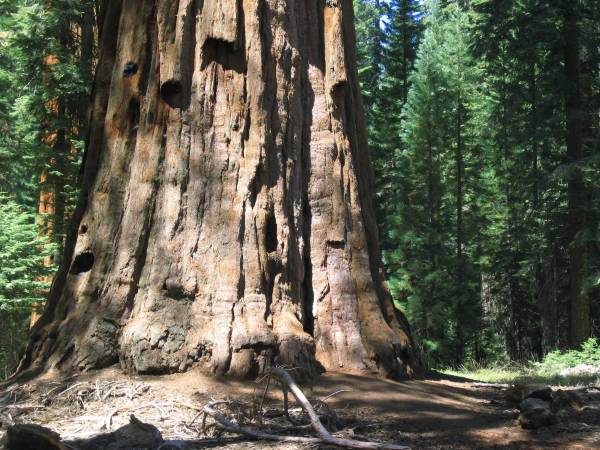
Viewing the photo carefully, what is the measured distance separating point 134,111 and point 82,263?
171 cm

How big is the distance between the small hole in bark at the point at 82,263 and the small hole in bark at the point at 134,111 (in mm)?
1490

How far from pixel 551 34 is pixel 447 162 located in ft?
31.3

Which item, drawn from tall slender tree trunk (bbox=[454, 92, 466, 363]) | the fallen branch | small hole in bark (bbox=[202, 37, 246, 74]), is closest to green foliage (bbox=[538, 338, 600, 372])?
tall slender tree trunk (bbox=[454, 92, 466, 363])

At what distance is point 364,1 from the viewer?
50.9m

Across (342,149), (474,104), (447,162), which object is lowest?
(342,149)

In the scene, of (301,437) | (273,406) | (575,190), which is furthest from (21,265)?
(575,190)

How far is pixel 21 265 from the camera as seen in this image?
597 inches

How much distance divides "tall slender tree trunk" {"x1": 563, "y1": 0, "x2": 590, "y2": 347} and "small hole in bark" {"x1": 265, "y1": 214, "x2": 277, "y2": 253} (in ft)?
39.3

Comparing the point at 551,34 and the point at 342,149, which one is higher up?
the point at 551,34

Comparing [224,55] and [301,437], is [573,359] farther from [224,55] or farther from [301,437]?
[301,437]

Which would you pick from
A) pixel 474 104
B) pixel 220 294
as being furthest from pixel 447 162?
pixel 220 294

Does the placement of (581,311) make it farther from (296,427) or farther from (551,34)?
(296,427)

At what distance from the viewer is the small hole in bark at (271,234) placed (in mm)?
6488

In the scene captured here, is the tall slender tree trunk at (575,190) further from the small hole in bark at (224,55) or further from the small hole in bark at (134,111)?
the small hole in bark at (134,111)
